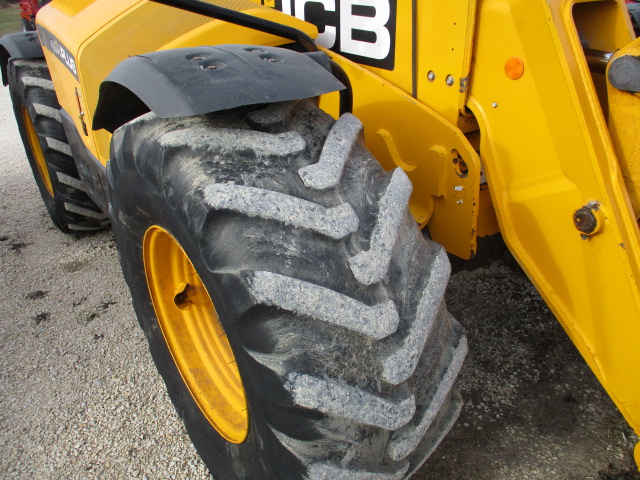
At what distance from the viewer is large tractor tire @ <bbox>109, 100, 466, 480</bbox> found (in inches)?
41.6

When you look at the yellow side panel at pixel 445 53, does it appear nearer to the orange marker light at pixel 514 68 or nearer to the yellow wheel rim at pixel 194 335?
the orange marker light at pixel 514 68

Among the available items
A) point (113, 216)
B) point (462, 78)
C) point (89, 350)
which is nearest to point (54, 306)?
point (89, 350)

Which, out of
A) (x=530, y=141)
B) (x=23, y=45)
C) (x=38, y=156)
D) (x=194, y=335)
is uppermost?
(x=530, y=141)

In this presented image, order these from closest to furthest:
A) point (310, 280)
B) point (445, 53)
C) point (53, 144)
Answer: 1. point (310, 280)
2. point (445, 53)
3. point (53, 144)

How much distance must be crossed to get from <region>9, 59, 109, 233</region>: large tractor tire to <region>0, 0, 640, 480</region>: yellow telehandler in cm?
134

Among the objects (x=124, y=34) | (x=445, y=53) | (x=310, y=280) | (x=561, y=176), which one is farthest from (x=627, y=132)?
(x=124, y=34)

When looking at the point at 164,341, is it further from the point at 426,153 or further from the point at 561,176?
the point at 561,176

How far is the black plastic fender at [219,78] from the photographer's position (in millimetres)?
1158

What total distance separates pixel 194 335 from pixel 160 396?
14.0 inches

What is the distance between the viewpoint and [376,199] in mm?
1221

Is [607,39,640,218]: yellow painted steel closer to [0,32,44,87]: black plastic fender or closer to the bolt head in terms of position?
the bolt head

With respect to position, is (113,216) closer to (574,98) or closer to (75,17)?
(75,17)

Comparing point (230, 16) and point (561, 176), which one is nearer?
point (561, 176)

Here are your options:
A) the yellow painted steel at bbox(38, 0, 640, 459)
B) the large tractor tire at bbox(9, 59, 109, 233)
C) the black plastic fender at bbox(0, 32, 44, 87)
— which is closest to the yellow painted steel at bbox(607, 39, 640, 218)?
the yellow painted steel at bbox(38, 0, 640, 459)
